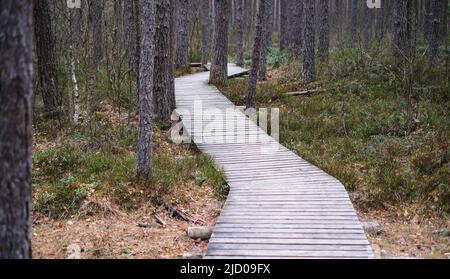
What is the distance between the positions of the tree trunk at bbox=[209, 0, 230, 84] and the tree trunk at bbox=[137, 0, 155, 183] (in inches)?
424

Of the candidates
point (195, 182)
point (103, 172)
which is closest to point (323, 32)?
point (195, 182)

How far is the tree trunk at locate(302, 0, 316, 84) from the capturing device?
1761 cm

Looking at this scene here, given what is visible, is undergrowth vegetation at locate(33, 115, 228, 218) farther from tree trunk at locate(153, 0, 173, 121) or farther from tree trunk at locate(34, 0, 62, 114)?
tree trunk at locate(153, 0, 173, 121)

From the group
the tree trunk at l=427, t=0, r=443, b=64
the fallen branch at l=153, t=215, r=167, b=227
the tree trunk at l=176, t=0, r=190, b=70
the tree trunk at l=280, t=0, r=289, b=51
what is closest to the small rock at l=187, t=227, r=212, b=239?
the fallen branch at l=153, t=215, r=167, b=227

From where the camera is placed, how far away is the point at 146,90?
8.31 metres

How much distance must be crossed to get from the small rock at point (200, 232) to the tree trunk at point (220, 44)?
40.0ft

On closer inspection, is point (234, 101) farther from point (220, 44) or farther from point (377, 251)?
point (377, 251)

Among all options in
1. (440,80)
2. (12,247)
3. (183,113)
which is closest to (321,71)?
(440,80)

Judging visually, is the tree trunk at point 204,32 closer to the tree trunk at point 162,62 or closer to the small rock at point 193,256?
the tree trunk at point 162,62

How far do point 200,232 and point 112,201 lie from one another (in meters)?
1.79

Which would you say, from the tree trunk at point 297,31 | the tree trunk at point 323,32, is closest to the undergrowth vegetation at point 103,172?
the tree trunk at point 323,32

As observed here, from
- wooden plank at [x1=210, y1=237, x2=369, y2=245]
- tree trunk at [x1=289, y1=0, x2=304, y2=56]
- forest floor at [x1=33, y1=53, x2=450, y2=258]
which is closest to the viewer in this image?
wooden plank at [x1=210, y1=237, x2=369, y2=245]

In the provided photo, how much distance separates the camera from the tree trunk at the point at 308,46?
693 inches

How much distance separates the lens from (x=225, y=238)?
6641 mm
